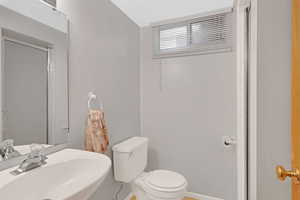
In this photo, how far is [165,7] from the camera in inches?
72.2

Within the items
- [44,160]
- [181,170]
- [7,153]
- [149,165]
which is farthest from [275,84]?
[149,165]

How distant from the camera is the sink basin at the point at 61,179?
2.35 ft

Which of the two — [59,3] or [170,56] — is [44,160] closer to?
[59,3]

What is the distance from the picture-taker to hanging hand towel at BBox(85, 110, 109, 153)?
1.26 m

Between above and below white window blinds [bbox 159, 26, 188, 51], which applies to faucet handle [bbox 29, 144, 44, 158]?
below

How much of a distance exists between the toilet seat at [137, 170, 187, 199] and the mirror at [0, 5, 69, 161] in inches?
33.0

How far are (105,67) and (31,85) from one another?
674 millimetres

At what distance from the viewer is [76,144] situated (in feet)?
4.23

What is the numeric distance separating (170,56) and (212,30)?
0.55 m

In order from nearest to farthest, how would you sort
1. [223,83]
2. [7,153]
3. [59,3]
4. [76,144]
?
[7,153] → [59,3] → [76,144] → [223,83]

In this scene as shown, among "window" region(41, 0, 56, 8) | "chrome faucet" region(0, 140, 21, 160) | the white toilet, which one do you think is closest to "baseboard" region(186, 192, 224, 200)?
the white toilet

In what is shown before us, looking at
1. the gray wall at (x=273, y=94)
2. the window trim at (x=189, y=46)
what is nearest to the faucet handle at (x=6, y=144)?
the gray wall at (x=273, y=94)

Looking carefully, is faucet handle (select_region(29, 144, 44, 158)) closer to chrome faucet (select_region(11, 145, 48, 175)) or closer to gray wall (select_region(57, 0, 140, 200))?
chrome faucet (select_region(11, 145, 48, 175))

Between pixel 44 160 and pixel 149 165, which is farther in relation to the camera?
pixel 149 165
